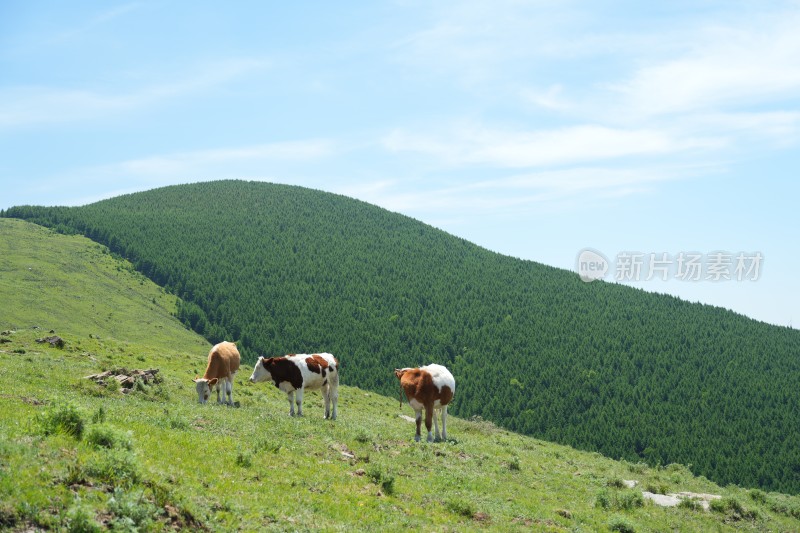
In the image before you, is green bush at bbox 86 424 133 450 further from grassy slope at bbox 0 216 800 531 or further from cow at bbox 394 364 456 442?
cow at bbox 394 364 456 442

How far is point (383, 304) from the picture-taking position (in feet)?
524

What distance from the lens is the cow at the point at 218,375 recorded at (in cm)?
3017

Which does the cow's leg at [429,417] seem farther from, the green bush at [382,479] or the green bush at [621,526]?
the green bush at [621,526]

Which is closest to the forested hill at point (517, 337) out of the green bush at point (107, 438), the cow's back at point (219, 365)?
the cow's back at point (219, 365)

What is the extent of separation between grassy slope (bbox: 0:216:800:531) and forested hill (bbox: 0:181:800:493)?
267 ft

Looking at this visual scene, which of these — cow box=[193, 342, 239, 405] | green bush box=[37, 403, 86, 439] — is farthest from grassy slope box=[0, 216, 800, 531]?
cow box=[193, 342, 239, 405]

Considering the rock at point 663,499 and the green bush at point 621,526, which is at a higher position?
the green bush at point 621,526

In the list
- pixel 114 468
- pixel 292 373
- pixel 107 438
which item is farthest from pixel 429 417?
pixel 114 468

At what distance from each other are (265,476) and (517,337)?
136 metres

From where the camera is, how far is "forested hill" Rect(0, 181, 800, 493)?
352 ft

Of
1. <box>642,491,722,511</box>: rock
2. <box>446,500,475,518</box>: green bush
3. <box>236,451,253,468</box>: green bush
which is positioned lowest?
<box>642,491,722,511</box>: rock

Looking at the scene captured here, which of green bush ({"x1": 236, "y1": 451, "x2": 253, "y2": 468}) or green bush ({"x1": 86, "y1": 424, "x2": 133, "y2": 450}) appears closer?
green bush ({"x1": 86, "y1": 424, "x2": 133, "y2": 450})

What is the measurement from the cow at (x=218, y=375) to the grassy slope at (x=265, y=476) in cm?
123

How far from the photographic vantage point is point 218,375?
30953mm
